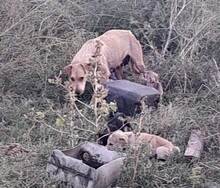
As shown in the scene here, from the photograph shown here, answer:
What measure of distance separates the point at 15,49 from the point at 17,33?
232 millimetres

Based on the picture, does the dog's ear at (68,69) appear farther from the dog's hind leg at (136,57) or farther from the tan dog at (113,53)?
the dog's hind leg at (136,57)

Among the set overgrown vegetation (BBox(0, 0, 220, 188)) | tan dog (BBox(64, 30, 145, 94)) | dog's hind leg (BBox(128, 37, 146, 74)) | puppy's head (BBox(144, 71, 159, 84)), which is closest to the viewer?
overgrown vegetation (BBox(0, 0, 220, 188))

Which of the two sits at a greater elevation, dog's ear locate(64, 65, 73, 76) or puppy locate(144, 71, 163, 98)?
dog's ear locate(64, 65, 73, 76)

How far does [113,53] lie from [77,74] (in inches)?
28.0

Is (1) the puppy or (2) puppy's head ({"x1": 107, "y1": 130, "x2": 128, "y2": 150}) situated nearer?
(2) puppy's head ({"x1": 107, "y1": 130, "x2": 128, "y2": 150})

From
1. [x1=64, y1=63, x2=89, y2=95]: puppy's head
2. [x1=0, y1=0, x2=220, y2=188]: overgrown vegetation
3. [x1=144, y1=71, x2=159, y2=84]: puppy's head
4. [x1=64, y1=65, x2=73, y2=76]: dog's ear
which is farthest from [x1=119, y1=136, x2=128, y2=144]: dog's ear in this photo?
[x1=144, y1=71, x2=159, y2=84]: puppy's head

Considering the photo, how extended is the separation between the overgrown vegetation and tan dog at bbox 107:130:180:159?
119mm

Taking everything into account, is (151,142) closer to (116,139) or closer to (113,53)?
(116,139)

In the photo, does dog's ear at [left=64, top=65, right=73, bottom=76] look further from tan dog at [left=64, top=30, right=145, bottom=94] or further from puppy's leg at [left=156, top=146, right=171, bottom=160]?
puppy's leg at [left=156, top=146, right=171, bottom=160]

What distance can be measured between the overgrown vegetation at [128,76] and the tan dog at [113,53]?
0.26 m

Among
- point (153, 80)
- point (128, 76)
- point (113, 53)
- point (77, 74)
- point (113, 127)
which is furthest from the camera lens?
point (128, 76)

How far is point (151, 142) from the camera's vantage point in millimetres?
5371

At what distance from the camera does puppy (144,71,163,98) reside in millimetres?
7038

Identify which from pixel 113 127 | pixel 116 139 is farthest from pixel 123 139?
pixel 113 127
